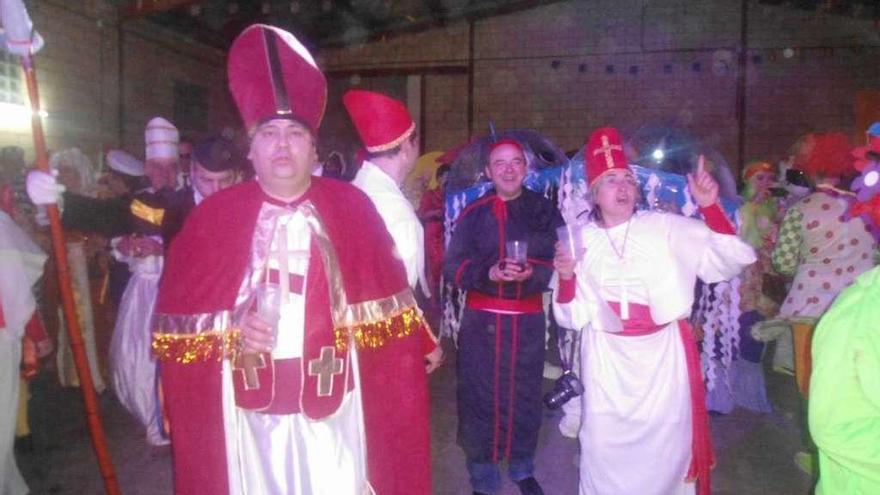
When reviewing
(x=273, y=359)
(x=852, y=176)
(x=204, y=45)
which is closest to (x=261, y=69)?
(x=273, y=359)

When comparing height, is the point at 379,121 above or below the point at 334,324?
above

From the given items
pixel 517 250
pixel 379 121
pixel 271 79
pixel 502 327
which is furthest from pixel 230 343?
pixel 502 327

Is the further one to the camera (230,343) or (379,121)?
(379,121)

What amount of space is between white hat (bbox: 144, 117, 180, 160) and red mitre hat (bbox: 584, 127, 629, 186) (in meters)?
3.48

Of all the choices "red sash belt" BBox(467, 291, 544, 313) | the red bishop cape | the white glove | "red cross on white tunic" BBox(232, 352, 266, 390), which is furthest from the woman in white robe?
the white glove

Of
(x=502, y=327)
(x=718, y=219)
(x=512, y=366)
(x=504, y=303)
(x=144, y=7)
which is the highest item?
(x=144, y=7)

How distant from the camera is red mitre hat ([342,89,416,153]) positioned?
3.38m

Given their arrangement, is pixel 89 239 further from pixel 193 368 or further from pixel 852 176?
pixel 852 176

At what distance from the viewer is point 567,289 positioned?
3639mm

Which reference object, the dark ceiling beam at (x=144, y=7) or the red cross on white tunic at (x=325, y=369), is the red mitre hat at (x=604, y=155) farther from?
the dark ceiling beam at (x=144, y=7)

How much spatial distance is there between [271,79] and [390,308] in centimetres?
92

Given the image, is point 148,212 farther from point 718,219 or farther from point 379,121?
point 718,219

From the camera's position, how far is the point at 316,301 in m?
2.54

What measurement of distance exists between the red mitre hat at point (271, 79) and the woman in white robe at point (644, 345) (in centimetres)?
156
